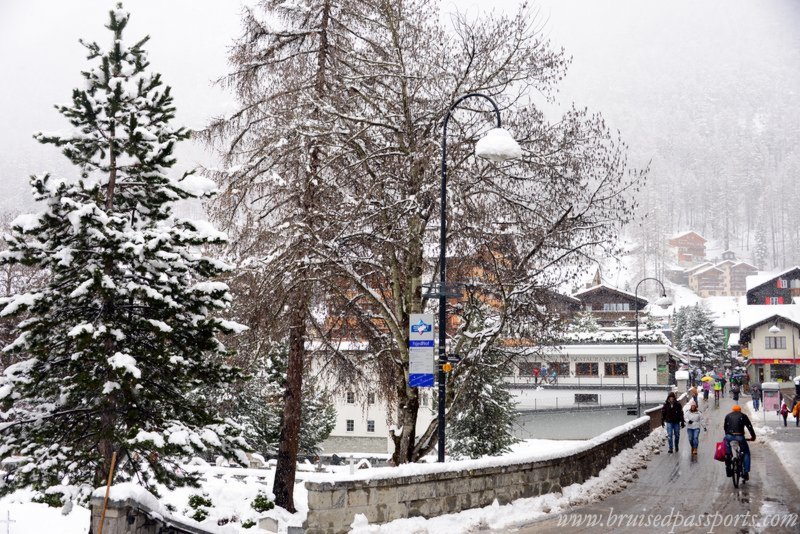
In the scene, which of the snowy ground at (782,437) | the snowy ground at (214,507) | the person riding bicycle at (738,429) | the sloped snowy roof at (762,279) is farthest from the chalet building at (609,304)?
the person riding bicycle at (738,429)

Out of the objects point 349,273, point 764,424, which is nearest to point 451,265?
point 349,273

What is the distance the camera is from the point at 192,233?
14.0 metres

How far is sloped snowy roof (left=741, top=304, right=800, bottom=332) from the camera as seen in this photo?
7581 centimetres

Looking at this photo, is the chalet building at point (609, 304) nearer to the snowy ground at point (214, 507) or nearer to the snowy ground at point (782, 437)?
the snowy ground at point (782, 437)

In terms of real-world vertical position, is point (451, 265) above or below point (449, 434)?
above

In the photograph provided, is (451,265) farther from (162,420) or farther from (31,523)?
(31,523)

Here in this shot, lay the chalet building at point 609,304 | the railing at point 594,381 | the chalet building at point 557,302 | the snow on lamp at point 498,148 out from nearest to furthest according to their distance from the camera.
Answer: the snow on lamp at point 498,148 → the chalet building at point 557,302 → the railing at point 594,381 → the chalet building at point 609,304

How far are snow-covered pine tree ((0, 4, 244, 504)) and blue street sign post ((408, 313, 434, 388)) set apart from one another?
366cm

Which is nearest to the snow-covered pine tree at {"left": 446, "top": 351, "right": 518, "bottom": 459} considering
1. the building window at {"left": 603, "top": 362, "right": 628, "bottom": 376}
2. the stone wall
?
the building window at {"left": 603, "top": 362, "right": 628, "bottom": 376}

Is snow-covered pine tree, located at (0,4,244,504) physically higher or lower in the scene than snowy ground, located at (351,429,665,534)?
higher

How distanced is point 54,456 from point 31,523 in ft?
26.6

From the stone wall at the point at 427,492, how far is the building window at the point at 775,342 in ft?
238

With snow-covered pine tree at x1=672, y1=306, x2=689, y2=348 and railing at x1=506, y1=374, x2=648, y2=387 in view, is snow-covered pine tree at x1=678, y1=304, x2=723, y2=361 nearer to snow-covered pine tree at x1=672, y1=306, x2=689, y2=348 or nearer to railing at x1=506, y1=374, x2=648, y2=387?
snow-covered pine tree at x1=672, y1=306, x2=689, y2=348

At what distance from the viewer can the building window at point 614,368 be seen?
5619cm
